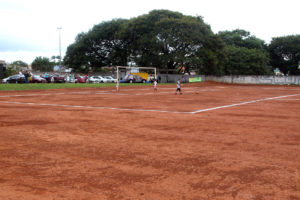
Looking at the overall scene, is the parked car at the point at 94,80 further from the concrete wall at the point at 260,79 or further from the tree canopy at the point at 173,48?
the concrete wall at the point at 260,79

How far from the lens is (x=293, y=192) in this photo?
11.9 feet

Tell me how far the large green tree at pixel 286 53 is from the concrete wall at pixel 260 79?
11.5 metres

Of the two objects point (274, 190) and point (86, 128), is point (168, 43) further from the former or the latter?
point (274, 190)

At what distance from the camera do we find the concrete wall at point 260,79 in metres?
58.0

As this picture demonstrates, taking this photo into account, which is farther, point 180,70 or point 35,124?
point 180,70

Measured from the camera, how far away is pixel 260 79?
60938mm

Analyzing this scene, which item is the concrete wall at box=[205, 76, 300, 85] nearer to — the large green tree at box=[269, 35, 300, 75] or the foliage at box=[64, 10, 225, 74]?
the foliage at box=[64, 10, 225, 74]

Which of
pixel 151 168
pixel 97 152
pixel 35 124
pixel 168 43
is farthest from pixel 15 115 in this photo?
pixel 168 43

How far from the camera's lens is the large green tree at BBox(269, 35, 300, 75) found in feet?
221

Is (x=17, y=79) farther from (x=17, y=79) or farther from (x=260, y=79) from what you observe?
(x=260, y=79)

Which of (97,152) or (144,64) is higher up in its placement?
(144,64)

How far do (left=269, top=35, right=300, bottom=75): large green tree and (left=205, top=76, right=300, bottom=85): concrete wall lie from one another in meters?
11.5

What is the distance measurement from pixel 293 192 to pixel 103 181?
2.52 meters

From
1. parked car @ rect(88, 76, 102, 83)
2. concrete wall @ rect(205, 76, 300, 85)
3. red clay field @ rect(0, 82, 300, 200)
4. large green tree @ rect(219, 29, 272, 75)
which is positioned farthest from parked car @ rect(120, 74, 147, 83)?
red clay field @ rect(0, 82, 300, 200)
